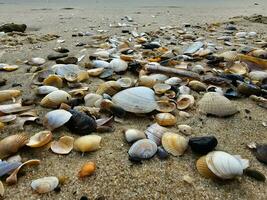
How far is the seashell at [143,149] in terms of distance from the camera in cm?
186

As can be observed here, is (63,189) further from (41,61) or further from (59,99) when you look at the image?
(41,61)

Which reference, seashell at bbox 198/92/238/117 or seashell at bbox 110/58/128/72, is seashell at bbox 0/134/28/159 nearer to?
seashell at bbox 198/92/238/117

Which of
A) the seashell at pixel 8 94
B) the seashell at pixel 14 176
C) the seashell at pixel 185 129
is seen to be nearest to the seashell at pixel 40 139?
the seashell at pixel 14 176

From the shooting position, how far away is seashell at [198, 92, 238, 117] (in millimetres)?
2324

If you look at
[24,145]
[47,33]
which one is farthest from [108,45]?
[24,145]

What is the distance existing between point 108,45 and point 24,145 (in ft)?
8.03

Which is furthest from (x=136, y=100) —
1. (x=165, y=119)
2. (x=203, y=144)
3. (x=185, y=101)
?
(x=203, y=144)

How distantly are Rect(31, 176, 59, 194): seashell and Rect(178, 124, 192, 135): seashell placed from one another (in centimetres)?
85

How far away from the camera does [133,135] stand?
6.59 ft

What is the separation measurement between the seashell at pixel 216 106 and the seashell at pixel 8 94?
1323mm

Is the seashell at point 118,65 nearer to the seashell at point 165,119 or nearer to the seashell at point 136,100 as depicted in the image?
the seashell at point 136,100

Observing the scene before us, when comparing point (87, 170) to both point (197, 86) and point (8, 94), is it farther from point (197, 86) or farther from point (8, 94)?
point (197, 86)

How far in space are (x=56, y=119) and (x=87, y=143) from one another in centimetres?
30

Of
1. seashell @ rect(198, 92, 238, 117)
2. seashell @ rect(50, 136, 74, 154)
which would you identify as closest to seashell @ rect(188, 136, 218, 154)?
seashell @ rect(198, 92, 238, 117)
